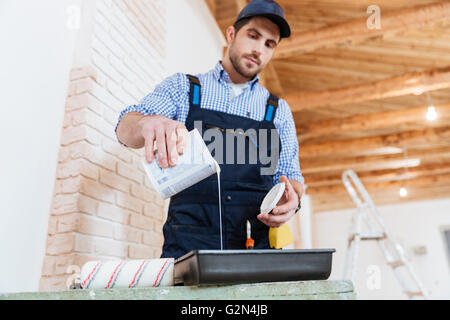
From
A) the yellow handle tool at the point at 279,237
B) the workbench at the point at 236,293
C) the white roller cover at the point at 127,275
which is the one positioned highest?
the yellow handle tool at the point at 279,237

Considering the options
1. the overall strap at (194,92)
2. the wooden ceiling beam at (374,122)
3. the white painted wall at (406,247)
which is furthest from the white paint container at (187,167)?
the white painted wall at (406,247)

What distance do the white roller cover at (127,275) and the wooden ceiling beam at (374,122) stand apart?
184 inches

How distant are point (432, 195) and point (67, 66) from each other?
766cm

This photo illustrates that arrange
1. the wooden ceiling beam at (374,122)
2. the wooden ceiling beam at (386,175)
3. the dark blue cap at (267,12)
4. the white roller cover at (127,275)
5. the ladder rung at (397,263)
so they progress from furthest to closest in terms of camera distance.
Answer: the wooden ceiling beam at (386,175) < the wooden ceiling beam at (374,122) < the ladder rung at (397,263) < the dark blue cap at (267,12) < the white roller cover at (127,275)

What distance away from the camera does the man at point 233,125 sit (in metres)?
1.03

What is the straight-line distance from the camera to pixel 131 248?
1.55 m

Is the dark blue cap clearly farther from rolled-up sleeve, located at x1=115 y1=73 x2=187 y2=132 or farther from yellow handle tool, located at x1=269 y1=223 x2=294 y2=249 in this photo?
yellow handle tool, located at x1=269 y1=223 x2=294 y2=249

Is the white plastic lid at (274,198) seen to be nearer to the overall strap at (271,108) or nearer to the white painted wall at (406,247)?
the overall strap at (271,108)

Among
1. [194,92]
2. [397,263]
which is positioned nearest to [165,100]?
[194,92]

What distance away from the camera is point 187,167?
0.74m

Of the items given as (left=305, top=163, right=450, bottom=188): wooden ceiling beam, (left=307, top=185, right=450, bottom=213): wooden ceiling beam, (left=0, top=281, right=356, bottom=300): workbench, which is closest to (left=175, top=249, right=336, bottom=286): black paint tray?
(left=0, top=281, right=356, bottom=300): workbench

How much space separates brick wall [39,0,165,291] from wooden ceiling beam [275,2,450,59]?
2.10 metres
